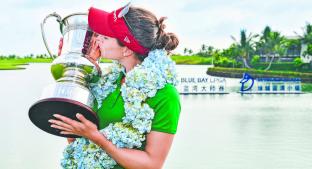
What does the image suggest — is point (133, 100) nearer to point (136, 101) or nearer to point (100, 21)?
point (136, 101)

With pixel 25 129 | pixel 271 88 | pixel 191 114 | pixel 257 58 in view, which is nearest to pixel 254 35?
pixel 257 58

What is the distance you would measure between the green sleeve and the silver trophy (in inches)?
5.9

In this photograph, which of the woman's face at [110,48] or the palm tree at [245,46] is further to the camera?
the palm tree at [245,46]

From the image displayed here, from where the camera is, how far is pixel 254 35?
46.2 m

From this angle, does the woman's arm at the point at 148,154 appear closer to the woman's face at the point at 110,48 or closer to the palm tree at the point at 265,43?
the woman's face at the point at 110,48

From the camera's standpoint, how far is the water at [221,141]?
863 centimetres

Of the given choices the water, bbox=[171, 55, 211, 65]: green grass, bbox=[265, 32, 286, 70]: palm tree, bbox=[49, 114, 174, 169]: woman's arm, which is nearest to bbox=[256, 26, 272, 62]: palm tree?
bbox=[265, 32, 286, 70]: palm tree

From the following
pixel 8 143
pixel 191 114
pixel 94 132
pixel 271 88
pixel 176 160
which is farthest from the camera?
pixel 271 88

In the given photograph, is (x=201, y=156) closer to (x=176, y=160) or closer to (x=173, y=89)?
(x=176, y=160)

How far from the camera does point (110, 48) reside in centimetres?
158

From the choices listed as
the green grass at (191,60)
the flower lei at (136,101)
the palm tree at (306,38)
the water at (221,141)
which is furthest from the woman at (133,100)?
the green grass at (191,60)

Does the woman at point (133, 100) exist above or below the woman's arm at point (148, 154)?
above

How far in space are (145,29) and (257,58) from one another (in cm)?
4455

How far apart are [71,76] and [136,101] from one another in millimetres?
187
